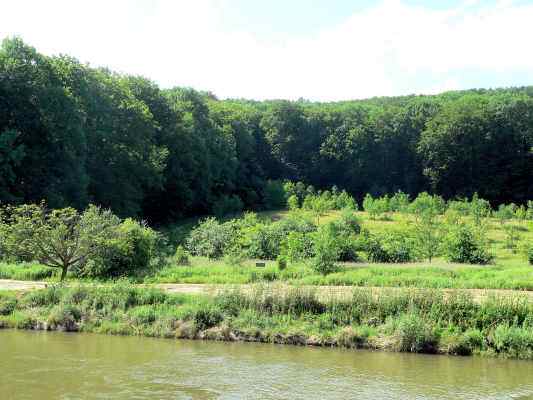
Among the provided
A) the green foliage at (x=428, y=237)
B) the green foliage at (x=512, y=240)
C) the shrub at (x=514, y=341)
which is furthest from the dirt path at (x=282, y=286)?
the green foliage at (x=512, y=240)

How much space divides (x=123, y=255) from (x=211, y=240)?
10.4 meters

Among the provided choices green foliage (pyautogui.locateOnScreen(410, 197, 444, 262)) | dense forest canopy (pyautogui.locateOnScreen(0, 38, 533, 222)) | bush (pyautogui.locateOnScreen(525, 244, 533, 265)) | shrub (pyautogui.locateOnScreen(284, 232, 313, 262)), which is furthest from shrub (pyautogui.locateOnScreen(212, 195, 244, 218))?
bush (pyautogui.locateOnScreen(525, 244, 533, 265))

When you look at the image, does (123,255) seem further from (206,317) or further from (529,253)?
(529,253)

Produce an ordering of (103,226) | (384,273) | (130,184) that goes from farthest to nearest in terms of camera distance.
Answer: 1. (130,184)
2. (103,226)
3. (384,273)

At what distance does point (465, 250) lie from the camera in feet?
A: 121

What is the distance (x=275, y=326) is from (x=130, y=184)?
3762 centimetres

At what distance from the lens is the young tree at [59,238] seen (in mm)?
30844

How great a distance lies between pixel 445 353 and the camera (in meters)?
21.6

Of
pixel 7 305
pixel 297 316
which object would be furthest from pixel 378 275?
pixel 7 305

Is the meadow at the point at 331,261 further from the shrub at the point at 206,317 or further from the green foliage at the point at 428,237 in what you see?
the shrub at the point at 206,317

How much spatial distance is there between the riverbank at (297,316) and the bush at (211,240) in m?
14.6

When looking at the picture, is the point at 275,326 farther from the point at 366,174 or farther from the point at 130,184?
the point at 366,174

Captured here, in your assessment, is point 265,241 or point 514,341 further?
point 265,241

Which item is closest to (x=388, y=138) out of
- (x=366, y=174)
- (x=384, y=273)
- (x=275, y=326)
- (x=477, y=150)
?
(x=366, y=174)
